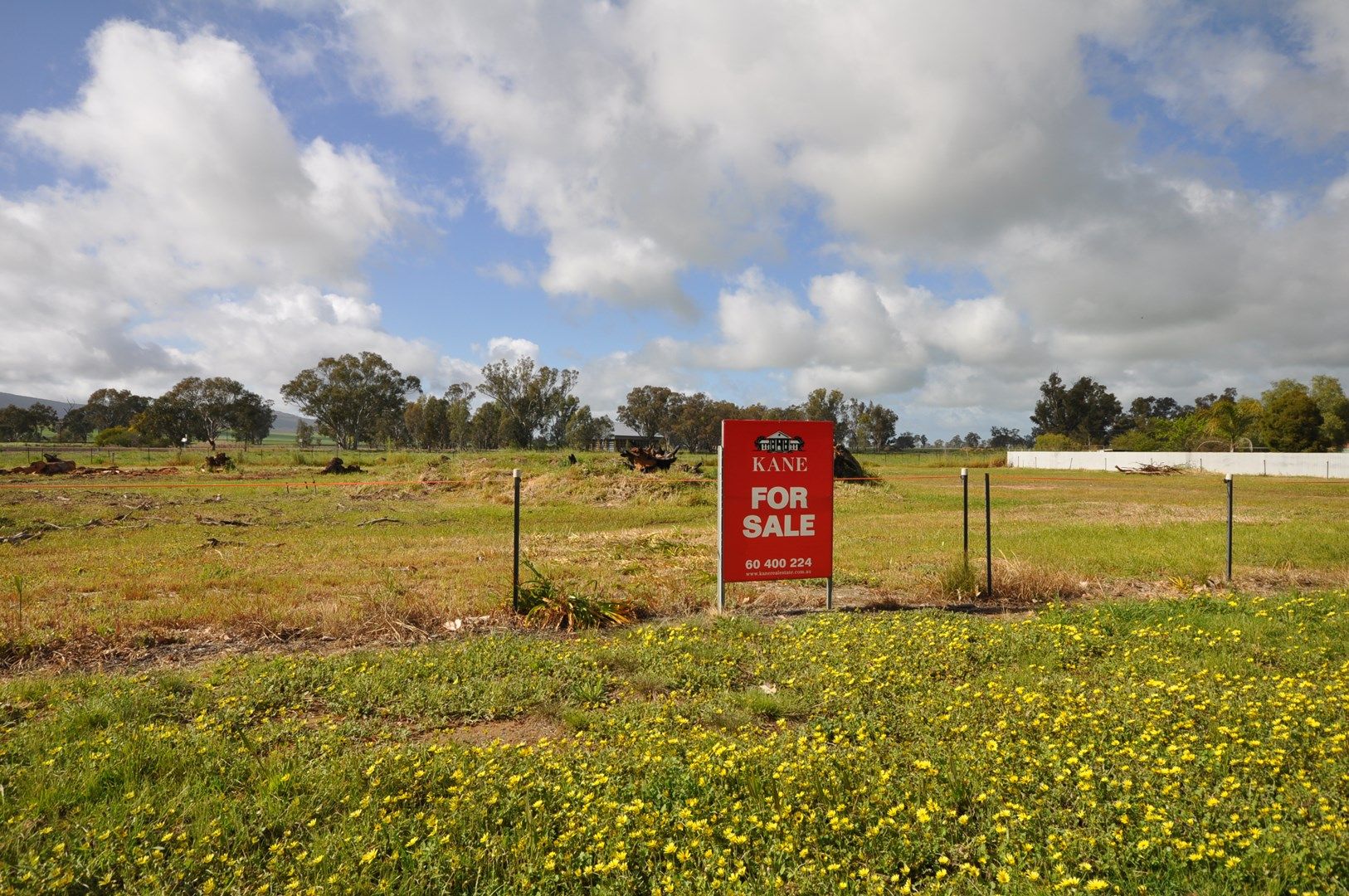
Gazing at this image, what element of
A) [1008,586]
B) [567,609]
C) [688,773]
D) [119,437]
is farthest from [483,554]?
[119,437]

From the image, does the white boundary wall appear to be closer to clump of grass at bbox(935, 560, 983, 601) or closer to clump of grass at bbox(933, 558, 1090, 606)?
clump of grass at bbox(933, 558, 1090, 606)

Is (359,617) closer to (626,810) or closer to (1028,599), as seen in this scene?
(626,810)

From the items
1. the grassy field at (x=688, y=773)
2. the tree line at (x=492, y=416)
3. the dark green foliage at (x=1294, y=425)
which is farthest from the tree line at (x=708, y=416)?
the grassy field at (x=688, y=773)

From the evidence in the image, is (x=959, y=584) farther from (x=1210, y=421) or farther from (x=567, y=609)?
(x=1210, y=421)

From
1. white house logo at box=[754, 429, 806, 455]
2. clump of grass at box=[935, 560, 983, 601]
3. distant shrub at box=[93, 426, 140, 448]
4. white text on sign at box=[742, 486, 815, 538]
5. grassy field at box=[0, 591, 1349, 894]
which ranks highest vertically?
distant shrub at box=[93, 426, 140, 448]

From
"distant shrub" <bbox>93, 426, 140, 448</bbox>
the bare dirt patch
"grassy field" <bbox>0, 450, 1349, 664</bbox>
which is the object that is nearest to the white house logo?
"grassy field" <bbox>0, 450, 1349, 664</bbox>

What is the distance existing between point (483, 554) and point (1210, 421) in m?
77.2

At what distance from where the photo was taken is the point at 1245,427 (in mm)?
67125

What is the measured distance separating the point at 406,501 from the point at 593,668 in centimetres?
1855

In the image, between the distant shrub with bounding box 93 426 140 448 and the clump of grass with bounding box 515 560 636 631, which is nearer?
the clump of grass with bounding box 515 560 636 631

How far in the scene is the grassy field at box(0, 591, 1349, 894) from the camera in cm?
317

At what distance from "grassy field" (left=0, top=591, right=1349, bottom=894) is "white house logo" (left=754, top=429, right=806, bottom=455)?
2882 millimetres

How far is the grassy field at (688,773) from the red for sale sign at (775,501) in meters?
2.20

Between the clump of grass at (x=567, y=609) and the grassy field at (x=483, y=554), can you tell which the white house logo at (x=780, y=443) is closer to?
the grassy field at (x=483, y=554)
